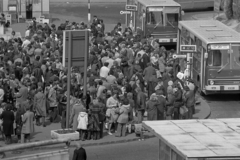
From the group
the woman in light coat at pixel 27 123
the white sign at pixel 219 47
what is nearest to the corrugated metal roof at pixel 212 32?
the white sign at pixel 219 47

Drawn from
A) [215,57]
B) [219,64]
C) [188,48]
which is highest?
[188,48]

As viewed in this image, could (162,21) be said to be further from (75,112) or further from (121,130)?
(75,112)

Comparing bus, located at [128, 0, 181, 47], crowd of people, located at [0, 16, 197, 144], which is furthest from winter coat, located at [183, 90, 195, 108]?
bus, located at [128, 0, 181, 47]

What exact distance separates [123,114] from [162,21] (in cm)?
1702

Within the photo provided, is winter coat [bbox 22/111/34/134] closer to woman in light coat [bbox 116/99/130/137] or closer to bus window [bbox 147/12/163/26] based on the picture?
woman in light coat [bbox 116/99/130/137]

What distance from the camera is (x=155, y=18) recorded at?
40719mm

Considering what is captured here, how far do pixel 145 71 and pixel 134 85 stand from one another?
2739mm

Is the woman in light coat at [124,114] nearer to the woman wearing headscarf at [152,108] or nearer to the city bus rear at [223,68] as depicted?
the woman wearing headscarf at [152,108]

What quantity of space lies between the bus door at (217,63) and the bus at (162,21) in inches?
425

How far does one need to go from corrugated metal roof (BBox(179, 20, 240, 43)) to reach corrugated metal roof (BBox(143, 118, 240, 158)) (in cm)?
1333

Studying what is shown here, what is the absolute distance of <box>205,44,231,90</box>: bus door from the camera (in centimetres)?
2930

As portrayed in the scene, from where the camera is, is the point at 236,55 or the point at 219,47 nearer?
the point at 219,47

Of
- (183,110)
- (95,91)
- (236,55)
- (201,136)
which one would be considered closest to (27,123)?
(95,91)

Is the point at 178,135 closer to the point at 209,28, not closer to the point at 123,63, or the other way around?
the point at 123,63
